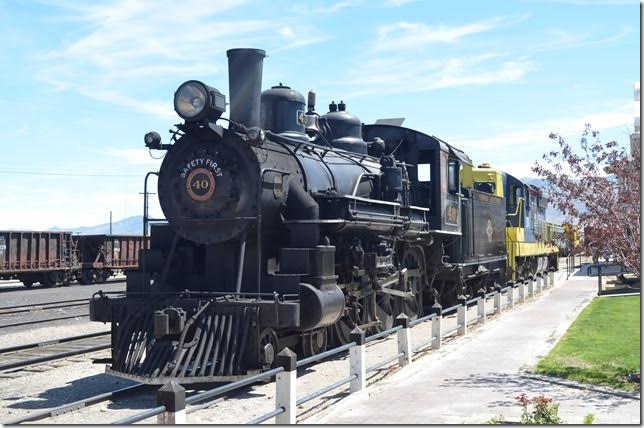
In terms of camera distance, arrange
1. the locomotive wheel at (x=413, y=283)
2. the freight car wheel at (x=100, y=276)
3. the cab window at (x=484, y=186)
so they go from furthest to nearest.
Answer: the freight car wheel at (x=100, y=276), the cab window at (x=484, y=186), the locomotive wheel at (x=413, y=283)

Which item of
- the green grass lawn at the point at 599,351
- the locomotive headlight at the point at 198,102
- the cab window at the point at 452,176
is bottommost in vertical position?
the green grass lawn at the point at 599,351

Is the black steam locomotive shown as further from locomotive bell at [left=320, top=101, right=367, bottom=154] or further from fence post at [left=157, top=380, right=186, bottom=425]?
fence post at [left=157, top=380, right=186, bottom=425]

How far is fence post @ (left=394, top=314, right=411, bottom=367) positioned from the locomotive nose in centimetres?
296

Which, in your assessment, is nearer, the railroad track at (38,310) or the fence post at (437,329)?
the fence post at (437,329)

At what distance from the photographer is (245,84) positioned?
11250 mm

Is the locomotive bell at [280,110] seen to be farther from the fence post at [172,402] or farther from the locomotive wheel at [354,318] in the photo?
the fence post at [172,402]

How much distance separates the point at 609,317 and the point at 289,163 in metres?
9.47

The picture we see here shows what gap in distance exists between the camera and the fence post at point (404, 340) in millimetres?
11625

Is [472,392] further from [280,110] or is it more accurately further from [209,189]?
[280,110]

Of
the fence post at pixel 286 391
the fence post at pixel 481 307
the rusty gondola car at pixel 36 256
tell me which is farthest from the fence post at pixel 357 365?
the rusty gondola car at pixel 36 256

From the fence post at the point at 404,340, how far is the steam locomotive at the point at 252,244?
0.96m

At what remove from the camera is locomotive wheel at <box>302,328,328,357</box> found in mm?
11102

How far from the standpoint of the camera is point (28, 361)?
12.3 metres

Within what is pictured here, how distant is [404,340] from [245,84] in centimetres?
455
